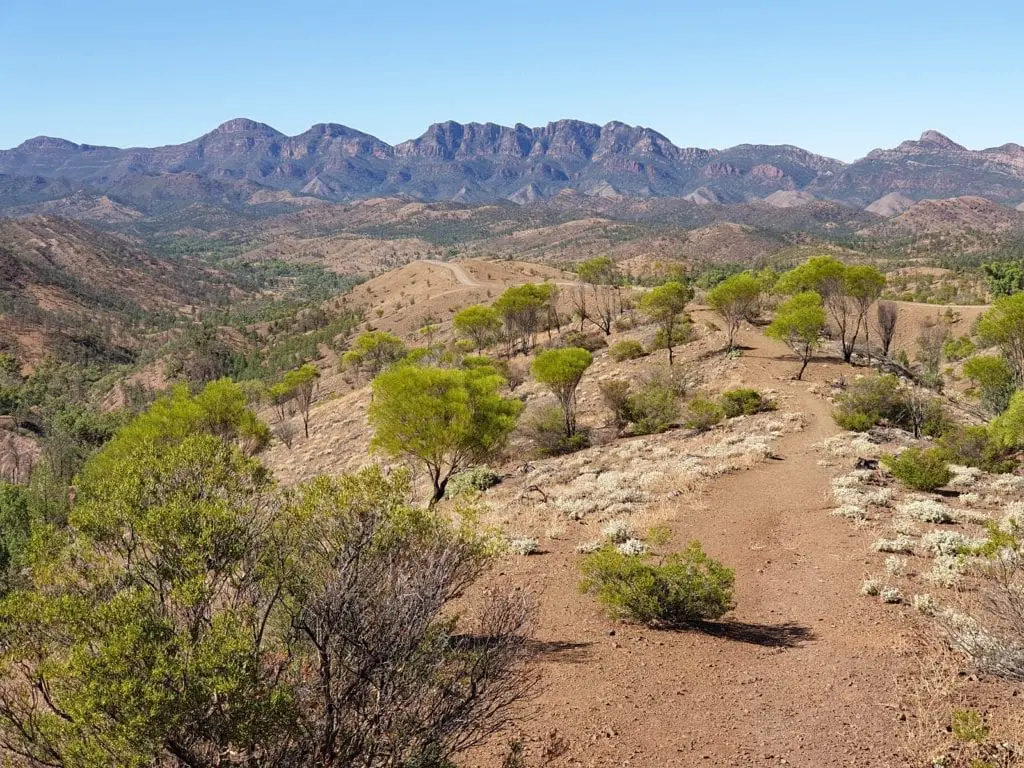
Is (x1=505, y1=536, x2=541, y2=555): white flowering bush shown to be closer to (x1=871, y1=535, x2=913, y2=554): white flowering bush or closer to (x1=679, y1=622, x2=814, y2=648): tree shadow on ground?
(x1=679, y1=622, x2=814, y2=648): tree shadow on ground

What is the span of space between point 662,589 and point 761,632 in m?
2.08

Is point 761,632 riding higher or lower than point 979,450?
higher

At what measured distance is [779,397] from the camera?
3672cm

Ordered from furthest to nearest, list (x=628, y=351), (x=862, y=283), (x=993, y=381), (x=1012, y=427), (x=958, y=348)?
1. (x=958, y=348)
2. (x=628, y=351)
3. (x=862, y=283)
4. (x=993, y=381)
5. (x=1012, y=427)

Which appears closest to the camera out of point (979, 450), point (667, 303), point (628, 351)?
point (979, 450)

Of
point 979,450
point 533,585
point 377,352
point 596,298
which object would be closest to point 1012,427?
point 979,450

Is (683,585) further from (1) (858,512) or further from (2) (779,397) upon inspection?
(2) (779,397)

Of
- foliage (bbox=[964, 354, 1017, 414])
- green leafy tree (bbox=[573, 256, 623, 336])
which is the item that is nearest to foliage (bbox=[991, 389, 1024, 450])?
foliage (bbox=[964, 354, 1017, 414])

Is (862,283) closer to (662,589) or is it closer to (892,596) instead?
(892,596)

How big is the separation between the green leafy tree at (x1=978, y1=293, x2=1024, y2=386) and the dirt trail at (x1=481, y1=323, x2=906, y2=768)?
86.0 feet

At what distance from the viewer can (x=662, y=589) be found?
1299cm

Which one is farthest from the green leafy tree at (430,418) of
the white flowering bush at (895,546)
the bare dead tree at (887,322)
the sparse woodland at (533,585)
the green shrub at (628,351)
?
the bare dead tree at (887,322)

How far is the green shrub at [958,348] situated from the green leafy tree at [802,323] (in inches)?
945

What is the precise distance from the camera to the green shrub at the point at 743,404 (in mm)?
35094
